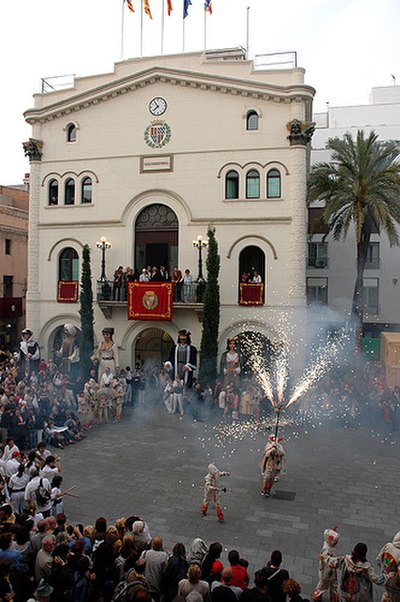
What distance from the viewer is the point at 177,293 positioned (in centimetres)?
2403

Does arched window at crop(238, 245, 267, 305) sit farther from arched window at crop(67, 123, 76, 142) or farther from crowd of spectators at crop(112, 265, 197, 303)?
arched window at crop(67, 123, 76, 142)

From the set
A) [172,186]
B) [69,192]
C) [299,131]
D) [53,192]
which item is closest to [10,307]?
[53,192]

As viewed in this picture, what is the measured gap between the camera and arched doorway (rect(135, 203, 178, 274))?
2553cm

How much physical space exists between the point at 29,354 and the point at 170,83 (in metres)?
15.1

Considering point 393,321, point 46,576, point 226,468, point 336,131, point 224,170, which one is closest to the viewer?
point 46,576

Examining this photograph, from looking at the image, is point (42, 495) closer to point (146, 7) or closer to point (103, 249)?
point (103, 249)

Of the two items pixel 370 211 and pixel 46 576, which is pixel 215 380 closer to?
pixel 370 211

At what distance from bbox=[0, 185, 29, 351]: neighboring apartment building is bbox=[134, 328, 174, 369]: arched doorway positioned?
12651 millimetres

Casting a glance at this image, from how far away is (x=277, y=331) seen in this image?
77.3 feet

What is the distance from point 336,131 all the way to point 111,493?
40.7m

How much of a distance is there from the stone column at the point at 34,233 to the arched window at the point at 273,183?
12.3m

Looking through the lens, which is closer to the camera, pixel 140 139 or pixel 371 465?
pixel 371 465

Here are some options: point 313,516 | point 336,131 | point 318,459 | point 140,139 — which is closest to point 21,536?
point 313,516

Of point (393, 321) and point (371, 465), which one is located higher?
point (393, 321)
